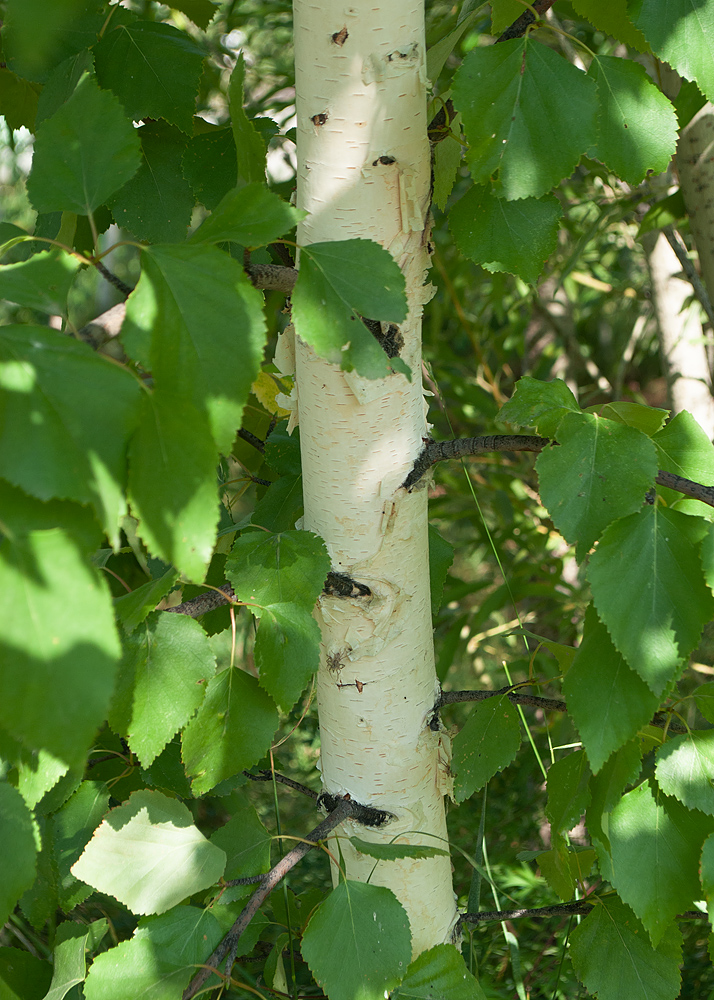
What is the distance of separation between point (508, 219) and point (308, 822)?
3.50 ft

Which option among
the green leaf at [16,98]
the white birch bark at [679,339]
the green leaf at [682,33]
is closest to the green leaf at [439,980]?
the green leaf at [682,33]

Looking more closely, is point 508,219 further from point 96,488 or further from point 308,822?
point 308,822

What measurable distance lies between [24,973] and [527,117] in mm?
635

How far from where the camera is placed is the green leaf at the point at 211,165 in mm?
470

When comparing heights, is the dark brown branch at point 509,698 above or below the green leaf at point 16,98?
below

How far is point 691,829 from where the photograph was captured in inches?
17.2

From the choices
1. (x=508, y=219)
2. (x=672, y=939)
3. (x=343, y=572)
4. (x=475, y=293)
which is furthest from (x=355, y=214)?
(x=475, y=293)

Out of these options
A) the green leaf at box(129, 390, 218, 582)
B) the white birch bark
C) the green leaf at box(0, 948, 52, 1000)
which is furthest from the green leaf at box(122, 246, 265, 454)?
the white birch bark

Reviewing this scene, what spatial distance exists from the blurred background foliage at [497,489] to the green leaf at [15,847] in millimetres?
198

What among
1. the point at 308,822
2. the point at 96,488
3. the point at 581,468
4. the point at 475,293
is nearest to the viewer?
the point at 96,488

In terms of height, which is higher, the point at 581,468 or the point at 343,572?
the point at 581,468

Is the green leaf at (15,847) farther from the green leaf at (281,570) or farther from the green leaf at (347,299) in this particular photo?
the green leaf at (347,299)

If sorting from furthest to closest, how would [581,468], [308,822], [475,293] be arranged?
[475,293]
[308,822]
[581,468]

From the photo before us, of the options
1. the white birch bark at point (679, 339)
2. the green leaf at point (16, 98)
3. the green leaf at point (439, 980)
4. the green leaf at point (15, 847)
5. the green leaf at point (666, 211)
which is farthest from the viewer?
the white birch bark at point (679, 339)
